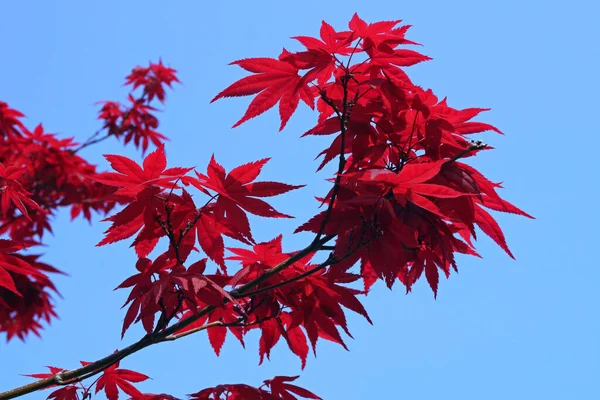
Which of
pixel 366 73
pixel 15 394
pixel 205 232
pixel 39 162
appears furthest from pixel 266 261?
pixel 39 162

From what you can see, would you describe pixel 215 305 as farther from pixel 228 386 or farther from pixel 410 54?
pixel 410 54

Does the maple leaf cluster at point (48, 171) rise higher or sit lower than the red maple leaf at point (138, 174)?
higher

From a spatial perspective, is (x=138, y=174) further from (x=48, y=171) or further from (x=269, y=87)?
(x=48, y=171)

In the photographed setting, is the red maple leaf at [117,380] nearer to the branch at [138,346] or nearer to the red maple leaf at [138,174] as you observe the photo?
the branch at [138,346]

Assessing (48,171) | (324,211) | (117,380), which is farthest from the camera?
(48,171)

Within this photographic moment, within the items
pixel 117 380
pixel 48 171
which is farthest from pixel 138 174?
pixel 48 171

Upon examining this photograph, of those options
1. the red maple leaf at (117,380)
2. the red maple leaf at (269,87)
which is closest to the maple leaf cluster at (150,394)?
the red maple leaf at (117,380)

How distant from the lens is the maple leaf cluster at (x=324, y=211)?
4.76ft

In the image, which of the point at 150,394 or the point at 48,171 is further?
the point at 48,171

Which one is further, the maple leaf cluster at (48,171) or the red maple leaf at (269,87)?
the maple leaf cluster at (48,171)

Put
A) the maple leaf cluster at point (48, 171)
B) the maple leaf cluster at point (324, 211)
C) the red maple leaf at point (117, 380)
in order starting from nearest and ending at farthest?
the maple leaf cluster at point (324, 211) → the red maple leaf at point (117, 380) → the maple leaf cluster at point (48, 171)

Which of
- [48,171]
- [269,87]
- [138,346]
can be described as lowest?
[138,346]

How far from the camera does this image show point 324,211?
1.48 metres

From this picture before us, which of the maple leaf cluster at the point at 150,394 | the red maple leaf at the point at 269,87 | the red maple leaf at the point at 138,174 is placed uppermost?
the red maple leaf at the point at 269,87
